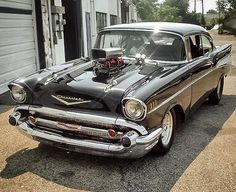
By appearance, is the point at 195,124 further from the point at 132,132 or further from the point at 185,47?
the point at 132,132

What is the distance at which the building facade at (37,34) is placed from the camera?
28.7ft

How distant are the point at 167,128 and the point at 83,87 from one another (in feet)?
4.09

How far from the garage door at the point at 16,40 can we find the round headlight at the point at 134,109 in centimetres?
507

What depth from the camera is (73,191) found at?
146 inches

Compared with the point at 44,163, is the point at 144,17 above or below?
above

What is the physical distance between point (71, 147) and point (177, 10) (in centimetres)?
7488

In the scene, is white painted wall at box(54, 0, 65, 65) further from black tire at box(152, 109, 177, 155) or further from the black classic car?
black tire at box(152, 109, 177, 155)

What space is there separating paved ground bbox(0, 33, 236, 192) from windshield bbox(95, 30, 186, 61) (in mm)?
1166

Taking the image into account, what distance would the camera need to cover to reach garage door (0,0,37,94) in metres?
8.55

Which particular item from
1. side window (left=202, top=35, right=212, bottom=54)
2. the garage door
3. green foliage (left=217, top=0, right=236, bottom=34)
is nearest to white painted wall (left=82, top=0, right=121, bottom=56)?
the garage door

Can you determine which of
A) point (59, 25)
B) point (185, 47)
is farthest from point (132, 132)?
point (59, 25)

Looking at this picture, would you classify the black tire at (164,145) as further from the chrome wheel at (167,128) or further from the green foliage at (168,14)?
the green foliage at (168,14)

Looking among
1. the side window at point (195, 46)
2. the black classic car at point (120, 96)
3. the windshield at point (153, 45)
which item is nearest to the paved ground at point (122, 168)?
the black classic car at point (120, 96)

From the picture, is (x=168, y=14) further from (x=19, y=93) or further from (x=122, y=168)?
(x=122, y=168)
